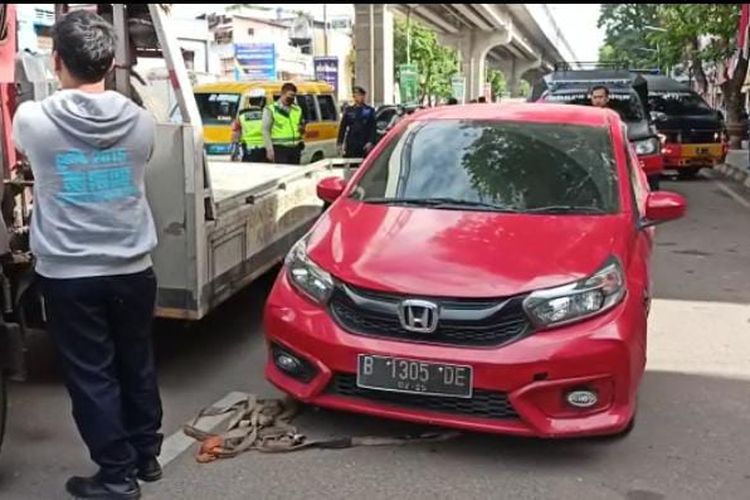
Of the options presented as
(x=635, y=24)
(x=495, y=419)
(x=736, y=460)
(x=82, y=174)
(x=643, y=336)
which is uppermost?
(x=635, y=24)

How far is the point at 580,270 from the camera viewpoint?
13.0ft

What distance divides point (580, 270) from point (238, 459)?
172cm

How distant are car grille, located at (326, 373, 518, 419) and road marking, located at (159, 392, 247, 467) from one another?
72cm

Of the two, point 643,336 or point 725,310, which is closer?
point 643,336

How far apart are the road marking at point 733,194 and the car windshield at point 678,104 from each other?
4.72ft

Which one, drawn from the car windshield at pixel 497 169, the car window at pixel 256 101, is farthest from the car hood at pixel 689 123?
the car windshield at pixel 497 169

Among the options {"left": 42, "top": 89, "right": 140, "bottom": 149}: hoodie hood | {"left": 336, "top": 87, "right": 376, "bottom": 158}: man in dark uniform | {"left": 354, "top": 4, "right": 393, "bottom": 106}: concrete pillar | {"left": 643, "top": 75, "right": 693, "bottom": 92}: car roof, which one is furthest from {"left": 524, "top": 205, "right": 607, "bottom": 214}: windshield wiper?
{"left": 354, "top": 4, "right": 393, "bottom": 106}: concrete pillar

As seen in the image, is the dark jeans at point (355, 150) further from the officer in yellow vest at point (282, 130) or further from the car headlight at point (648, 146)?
the car headlight at point (648, 146)

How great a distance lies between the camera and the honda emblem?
380 cm

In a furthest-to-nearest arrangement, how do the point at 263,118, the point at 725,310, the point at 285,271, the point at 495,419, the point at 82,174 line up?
the point at 263,118 < the point at 725,310 < the point at 285,271 < the point at 495,419 < the point at 82,174

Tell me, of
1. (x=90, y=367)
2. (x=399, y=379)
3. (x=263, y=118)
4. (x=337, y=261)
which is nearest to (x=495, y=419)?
(x=399, y=379)

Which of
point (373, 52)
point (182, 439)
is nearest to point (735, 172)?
point (182, 439)

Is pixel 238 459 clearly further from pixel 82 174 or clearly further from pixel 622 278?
pixel 622 278

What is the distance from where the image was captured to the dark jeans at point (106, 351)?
3316 millimetres
